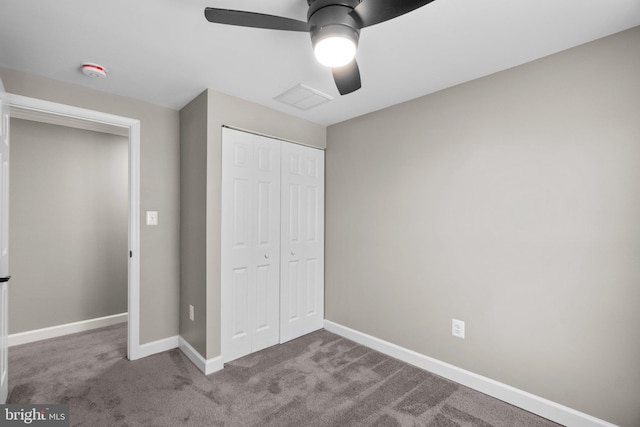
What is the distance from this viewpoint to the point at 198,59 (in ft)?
6.68

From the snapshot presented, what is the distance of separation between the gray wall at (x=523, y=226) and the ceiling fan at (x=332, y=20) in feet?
4.54

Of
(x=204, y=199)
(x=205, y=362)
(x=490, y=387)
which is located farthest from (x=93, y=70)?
(x=490, y=387)

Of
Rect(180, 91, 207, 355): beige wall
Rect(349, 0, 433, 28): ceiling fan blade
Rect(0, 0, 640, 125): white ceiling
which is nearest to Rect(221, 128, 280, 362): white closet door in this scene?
Rect(180, 91, 207, 355): beige wall

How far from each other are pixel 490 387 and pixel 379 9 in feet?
8.07

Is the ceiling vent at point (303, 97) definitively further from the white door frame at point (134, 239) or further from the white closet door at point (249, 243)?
the white door frame at point (134, 239)

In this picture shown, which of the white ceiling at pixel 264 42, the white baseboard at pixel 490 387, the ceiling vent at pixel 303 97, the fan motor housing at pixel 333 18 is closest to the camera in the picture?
the fan motor housing at pixel 333 18

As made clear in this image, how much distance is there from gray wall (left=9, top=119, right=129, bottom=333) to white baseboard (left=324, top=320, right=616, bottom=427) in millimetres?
3004

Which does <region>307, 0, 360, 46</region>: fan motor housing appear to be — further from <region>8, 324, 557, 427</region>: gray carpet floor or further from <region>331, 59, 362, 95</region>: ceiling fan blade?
<region>8, 324, 557, 427</region>: gray carpet floor

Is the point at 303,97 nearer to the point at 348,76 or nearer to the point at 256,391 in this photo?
the point at 348,76

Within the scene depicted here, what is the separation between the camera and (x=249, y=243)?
278 centimetres

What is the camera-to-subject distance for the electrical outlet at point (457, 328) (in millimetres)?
2342

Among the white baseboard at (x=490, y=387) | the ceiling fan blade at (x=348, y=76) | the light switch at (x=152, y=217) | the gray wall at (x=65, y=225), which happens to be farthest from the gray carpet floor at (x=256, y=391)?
the ceiling fan blade at (x=348, y=76)

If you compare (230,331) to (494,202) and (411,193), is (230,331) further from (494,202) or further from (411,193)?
(494,202)

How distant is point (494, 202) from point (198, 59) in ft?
7.47
